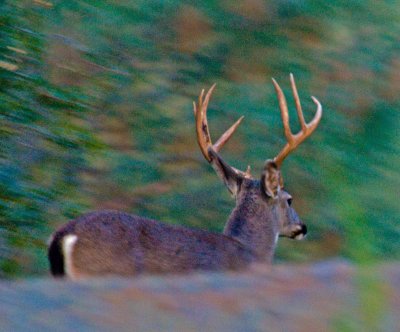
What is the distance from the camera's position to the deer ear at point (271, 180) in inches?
316

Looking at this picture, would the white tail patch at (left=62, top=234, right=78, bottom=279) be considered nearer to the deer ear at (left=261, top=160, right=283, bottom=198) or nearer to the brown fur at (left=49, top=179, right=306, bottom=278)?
the brown fur at (left=49, top=179, right=306, bottom=278)

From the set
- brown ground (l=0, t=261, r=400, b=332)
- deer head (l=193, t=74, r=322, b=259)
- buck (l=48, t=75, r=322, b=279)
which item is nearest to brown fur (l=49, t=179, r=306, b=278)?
buck (l=48, t=75, r=322, b=279)

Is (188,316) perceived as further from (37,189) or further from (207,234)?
(37,189)

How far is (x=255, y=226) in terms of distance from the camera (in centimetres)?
812

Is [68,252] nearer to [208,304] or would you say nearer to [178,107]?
[178,107]

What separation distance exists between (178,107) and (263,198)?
6.10 ft

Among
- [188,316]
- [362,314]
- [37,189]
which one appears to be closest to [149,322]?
[188,316]

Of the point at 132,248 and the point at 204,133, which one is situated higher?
the point at 132,248

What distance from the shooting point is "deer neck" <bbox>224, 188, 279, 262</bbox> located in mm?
7969

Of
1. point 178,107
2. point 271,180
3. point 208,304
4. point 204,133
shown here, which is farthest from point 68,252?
point 208,304

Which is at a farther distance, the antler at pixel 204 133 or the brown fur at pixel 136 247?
the antler at pixel 204 133

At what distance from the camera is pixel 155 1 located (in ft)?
30.9

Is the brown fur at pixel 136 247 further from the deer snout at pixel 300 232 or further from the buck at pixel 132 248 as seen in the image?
the deer snout at pixel 300 232

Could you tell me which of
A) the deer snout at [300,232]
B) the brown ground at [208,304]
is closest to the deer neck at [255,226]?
the deer snout at [300,232]
